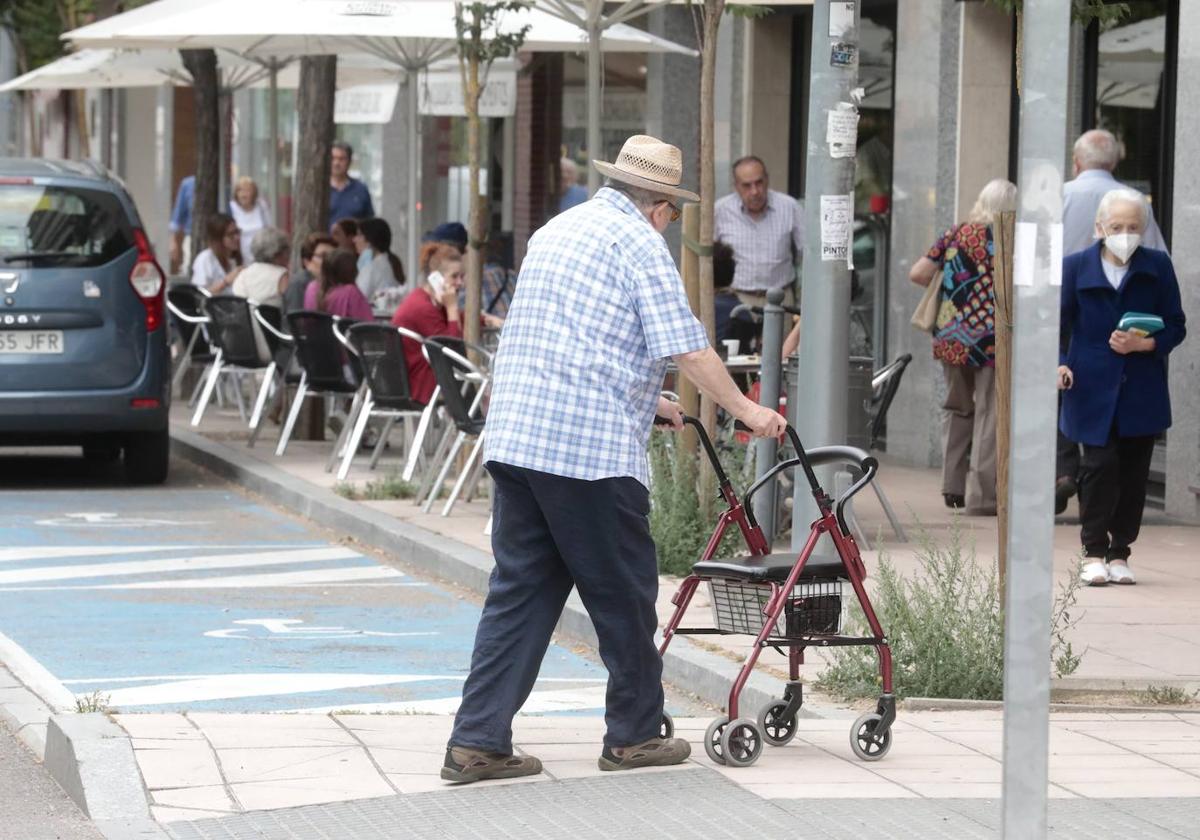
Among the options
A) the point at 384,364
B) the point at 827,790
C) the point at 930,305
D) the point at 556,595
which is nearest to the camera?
the point at 827,790

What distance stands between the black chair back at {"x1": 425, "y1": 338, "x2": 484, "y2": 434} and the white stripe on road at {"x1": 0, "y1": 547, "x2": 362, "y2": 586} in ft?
2.96

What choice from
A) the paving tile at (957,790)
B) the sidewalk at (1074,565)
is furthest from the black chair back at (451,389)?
the paving tile at (957,790)

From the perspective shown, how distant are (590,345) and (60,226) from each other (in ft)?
28.1

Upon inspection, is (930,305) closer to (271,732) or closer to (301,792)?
(271,732)

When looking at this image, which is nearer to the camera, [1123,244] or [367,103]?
[1123,244]

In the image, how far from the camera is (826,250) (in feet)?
29.3

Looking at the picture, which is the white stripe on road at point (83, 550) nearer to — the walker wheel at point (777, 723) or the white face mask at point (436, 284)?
the white face mask at point (436, 284)

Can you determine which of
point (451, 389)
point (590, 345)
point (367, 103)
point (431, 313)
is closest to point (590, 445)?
point (590, 345)

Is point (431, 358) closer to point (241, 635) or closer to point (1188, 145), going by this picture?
point (241, 635)

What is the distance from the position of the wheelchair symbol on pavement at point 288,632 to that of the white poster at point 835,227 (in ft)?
7.48

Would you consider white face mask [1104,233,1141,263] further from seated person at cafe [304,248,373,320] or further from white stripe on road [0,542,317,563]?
seated person at cafe [304,248,373,320]

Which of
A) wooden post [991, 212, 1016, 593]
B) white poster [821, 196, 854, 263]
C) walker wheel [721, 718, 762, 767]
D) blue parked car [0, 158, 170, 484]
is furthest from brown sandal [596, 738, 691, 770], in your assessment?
blue parked car [0, 158, 170, 484]

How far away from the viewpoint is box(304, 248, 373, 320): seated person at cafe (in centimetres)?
1541

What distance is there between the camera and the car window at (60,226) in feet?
45.9
